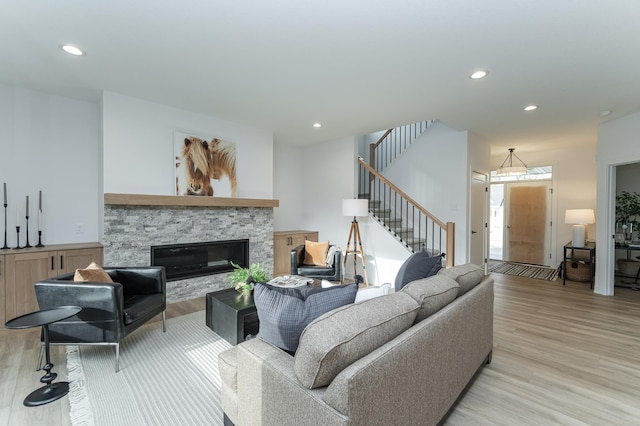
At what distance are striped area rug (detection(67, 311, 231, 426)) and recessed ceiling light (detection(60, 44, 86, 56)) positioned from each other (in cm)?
274

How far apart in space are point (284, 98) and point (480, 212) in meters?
4.43

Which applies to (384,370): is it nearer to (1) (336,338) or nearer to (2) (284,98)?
(1) (336,338)

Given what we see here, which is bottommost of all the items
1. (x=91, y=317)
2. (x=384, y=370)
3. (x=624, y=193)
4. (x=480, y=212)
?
(x=91, y=317)

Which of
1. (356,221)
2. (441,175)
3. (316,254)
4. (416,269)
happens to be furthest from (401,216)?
(416,269)

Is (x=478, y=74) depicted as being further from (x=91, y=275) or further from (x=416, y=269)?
Result: (x=91, y=275)

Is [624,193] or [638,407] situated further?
[624,193]

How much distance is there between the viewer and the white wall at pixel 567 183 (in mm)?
6160

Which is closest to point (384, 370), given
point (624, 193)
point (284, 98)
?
point (284, 98)

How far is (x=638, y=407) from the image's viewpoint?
77.4 inches

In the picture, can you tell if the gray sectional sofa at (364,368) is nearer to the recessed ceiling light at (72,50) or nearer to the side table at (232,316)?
the side table at (232,316)

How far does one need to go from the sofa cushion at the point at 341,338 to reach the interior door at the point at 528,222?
722 centimetres

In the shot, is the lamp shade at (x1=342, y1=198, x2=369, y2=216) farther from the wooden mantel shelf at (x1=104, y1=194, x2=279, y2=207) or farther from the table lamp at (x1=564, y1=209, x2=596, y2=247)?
the table lamp at (x1=564, y1=209, x2=596, y2=247)

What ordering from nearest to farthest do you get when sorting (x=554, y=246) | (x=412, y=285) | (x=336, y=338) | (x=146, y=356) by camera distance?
(x=336, y=338)
(x=412, y=285)
(x=146, y=356)
(x=554, y=246)

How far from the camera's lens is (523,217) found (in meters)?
7.05
